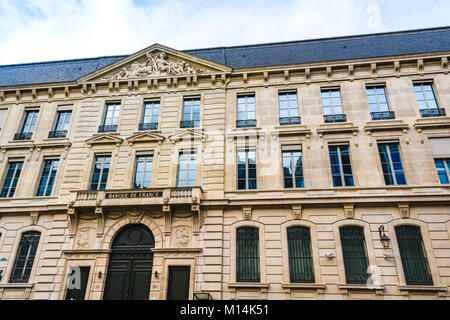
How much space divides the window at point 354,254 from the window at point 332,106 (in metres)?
5.64

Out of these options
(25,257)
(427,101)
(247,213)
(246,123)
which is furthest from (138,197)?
(427,101)

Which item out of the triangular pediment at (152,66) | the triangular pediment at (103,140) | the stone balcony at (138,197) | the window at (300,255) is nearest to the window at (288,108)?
the triangular pediment at (152,66)

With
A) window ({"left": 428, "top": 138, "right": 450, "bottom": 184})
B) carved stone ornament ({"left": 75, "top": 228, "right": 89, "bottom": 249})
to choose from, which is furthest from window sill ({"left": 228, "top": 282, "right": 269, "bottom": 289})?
window ({"left": 428, "top": 138, "right": 450, "bottom": 184})

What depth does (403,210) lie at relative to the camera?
12.5 meters

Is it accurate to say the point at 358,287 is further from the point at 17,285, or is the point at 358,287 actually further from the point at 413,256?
the point at 17,285

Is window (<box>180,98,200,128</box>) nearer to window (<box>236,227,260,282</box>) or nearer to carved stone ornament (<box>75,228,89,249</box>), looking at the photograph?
window (<box>236,227,260,282</box>)

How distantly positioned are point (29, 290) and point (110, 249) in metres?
3.88

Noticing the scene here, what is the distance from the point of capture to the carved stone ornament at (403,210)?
40.7 ft

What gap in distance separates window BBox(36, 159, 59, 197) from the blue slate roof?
5893 mm

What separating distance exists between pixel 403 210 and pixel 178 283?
10.2 meters

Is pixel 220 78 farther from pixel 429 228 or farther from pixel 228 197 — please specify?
pixel 429 228

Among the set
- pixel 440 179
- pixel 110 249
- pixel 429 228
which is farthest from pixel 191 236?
pixel 440 179

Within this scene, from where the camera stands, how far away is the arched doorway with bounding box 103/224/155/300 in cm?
1264

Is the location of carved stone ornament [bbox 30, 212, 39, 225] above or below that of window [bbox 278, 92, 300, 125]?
below
